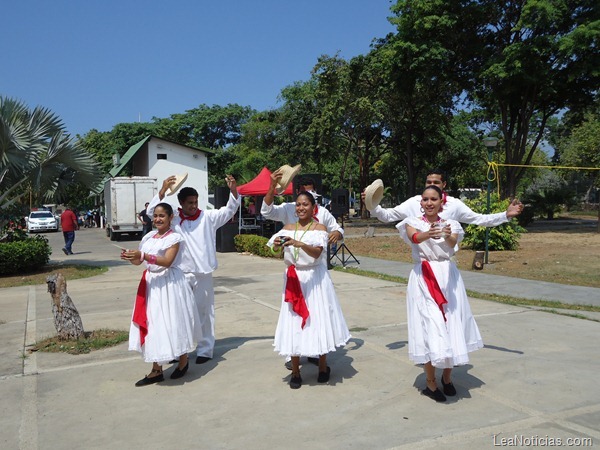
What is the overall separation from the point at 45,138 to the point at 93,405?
456 inches

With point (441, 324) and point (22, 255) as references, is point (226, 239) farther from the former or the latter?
point (441, 324)

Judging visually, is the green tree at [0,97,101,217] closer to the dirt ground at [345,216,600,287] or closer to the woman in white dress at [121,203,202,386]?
the dirt ground at [345,216,600,287]

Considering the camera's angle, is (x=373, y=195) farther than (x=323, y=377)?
No

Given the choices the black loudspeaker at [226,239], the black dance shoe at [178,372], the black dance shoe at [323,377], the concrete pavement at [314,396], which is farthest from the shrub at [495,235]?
the black dance shoe at [178,372]

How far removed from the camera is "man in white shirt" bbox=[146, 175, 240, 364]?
5.91 m

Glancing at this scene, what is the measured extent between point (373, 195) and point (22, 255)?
12380 mm

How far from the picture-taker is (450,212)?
202 inches

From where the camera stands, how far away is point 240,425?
4234 millimetres

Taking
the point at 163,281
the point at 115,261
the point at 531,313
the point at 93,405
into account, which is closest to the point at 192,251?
the point at 163,281

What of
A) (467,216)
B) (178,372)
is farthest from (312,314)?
(467,216)

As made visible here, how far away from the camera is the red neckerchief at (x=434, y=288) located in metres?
4.61

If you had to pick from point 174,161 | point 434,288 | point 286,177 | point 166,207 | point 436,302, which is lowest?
point 436,302

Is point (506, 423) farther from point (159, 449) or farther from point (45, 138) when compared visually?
point (45, 138)

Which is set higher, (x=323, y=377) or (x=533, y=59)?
(x=533, y=59)
